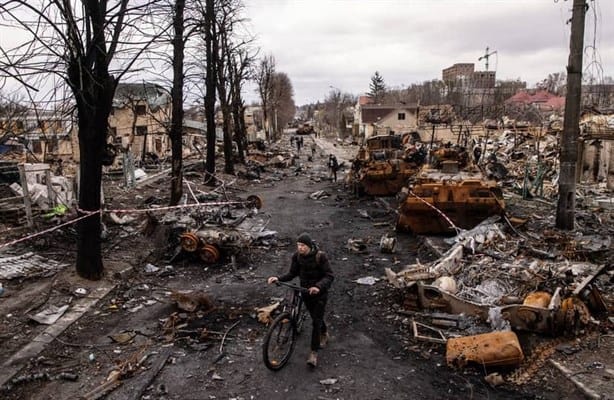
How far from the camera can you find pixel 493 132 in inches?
1651

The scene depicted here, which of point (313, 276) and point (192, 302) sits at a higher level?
point (313, 276)

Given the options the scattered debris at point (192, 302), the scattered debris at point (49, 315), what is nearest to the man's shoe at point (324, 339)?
the scattered debris at point (192, 302)

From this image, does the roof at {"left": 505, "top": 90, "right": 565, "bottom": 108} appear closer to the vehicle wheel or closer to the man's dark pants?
the vehicle wheel

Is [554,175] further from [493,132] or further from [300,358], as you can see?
[493,132]

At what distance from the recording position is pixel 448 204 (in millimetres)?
11148

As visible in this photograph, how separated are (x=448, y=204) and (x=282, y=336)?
6.67 meters

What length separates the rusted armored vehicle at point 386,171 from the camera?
17906 millimetres

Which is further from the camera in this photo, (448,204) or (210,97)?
(210,97)

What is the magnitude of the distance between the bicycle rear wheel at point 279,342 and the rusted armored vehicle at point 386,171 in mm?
12541

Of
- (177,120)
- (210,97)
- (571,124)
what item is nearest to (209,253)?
(177,120)

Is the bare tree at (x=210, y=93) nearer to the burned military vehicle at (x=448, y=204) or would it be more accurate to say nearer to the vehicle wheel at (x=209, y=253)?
the vehicle wheel at (x=209, y=253)

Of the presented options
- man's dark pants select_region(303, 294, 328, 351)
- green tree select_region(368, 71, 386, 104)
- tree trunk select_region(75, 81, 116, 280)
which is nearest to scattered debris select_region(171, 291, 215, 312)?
tree trunk select_region(75, 81, 116, 280)

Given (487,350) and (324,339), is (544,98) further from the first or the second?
(324,339)

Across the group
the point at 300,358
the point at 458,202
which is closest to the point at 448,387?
the point at 300,358
